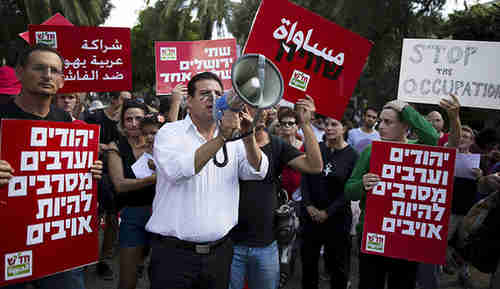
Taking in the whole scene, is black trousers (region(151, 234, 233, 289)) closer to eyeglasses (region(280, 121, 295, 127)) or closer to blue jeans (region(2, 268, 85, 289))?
blue jeans (region(2, 268, 85, 289))

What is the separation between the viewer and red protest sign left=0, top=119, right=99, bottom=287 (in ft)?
7.77

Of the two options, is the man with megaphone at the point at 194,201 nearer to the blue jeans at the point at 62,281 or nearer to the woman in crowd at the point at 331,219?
the blue jeans at the point at 62,281

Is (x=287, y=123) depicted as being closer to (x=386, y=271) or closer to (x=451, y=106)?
(x=451, y=106)

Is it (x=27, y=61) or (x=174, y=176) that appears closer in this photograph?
(x=174, y=176)

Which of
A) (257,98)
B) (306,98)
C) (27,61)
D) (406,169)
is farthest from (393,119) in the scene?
(27,61)

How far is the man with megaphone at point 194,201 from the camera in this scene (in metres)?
2.40

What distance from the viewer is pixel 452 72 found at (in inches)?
151

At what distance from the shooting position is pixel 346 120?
634 cm

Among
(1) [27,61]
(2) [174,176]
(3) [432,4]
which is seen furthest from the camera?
(3) [432,4]

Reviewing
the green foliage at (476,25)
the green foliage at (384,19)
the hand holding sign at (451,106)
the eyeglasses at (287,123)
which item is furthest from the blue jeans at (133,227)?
the green foliage at (476,25)

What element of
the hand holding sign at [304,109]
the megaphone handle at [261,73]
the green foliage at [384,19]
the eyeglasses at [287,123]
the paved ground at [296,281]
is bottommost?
the paved ground at [296,281]

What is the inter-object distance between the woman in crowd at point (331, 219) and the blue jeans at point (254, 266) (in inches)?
37.3

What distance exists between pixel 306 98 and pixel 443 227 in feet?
4.67

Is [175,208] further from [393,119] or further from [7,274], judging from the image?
[393,119]
